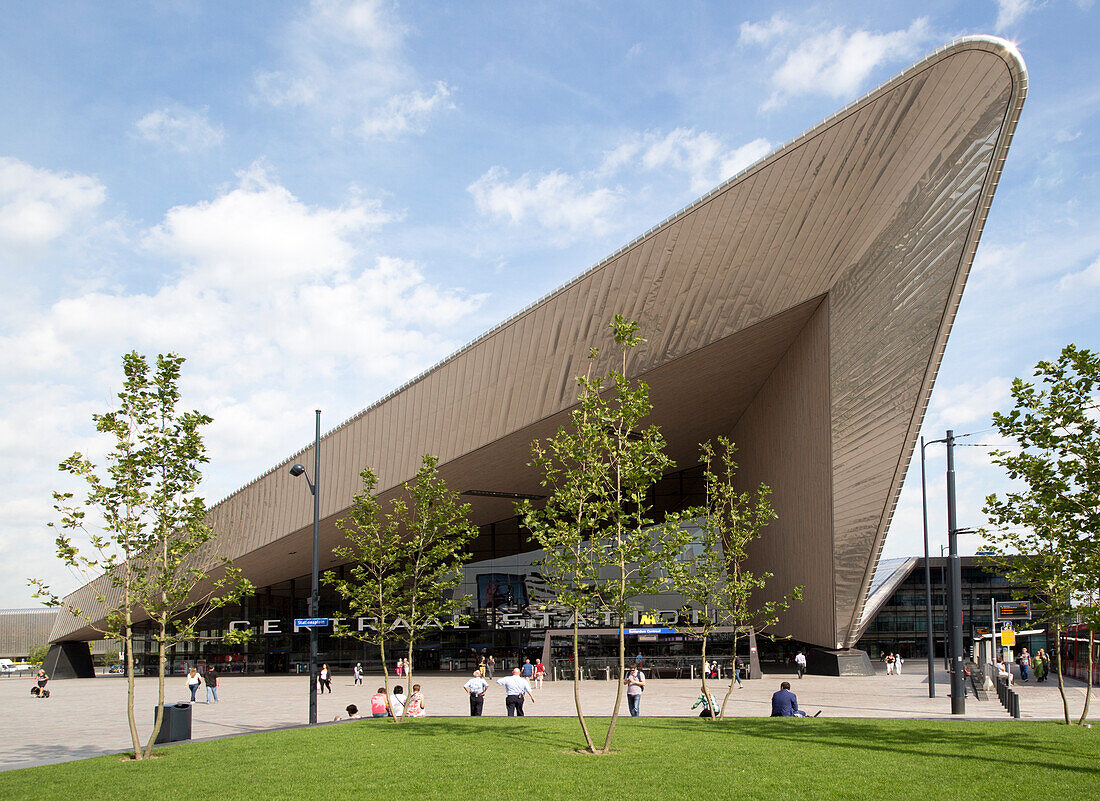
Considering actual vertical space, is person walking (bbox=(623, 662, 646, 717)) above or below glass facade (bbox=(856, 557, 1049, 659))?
above

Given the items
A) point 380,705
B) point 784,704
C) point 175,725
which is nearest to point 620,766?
point 784,704

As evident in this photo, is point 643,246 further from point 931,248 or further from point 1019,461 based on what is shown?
point 1019,461

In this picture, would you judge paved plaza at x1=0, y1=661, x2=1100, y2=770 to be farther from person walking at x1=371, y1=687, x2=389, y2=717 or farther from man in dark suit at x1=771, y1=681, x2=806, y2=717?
man in dark suit at x1=771, y1=681, x2=806, y2=717

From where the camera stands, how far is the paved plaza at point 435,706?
17484mm

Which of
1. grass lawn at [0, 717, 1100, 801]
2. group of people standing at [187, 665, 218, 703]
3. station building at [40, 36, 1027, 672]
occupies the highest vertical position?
station building at [40, 36, 1027, 672]

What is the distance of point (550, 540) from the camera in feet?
42.2

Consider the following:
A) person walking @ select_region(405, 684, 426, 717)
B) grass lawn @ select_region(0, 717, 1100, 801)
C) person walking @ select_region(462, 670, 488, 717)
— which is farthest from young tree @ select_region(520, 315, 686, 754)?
person walking @ select_region(405, 684, 426, 717)

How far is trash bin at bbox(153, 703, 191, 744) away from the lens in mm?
14867

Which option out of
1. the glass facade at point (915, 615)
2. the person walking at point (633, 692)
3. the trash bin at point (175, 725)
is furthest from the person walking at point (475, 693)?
the glass facade at point (915, 615)

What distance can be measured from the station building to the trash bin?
4210 millimetres

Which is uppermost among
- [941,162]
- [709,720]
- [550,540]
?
[941,162]

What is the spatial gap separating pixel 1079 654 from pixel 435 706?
26144 millimetres

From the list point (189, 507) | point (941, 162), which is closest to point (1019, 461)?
point (941, 162)

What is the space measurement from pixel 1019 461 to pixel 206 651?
53.5 m
